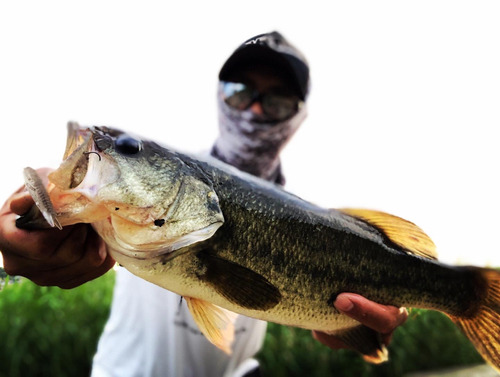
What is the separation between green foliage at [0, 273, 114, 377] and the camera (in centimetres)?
297

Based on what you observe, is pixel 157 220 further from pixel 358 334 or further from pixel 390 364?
pixel 390 364

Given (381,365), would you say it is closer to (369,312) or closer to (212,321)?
(369,312)

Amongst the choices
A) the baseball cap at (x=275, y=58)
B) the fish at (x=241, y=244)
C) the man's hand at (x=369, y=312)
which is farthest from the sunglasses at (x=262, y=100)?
the man's hand at (x=369, y=312)

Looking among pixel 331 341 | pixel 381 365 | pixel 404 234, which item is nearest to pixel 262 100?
pixel 404 234

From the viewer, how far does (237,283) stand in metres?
1.08

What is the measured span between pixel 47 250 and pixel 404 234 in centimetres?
121

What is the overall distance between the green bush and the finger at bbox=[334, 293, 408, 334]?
56.3 inches

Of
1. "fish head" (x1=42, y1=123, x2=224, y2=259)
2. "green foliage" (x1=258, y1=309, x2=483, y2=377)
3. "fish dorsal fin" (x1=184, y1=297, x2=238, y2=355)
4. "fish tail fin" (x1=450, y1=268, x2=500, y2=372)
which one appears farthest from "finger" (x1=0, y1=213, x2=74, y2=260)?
"green foliage" (x1=258, y1=309, x2=483, y2=377)

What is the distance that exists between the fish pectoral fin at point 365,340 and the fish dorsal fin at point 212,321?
1.47ft

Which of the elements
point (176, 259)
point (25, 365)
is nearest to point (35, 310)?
point (25, 365)

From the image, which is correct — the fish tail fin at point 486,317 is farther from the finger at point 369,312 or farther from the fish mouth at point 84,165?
the fish mouth at point 84,165

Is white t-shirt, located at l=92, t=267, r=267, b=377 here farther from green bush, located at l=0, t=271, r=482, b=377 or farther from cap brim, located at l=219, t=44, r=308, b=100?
cap brim, located at l=219, t=44, r=308, b=100

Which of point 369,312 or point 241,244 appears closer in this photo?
point 241,244

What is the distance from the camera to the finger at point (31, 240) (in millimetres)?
1054
